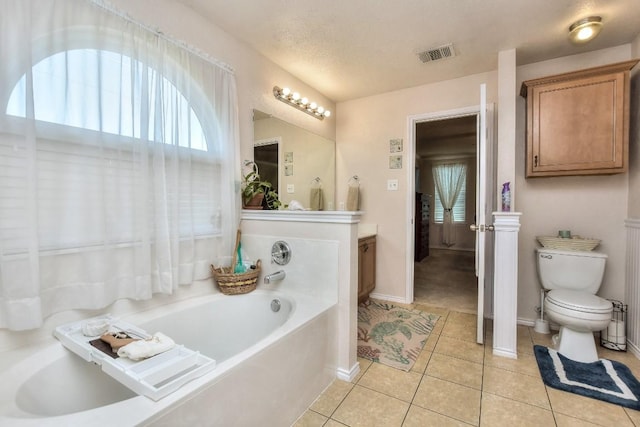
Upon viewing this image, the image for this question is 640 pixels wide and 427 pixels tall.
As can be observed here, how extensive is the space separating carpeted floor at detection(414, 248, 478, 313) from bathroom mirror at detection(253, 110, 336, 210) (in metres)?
1.61

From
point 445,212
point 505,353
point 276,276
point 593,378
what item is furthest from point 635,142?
point 445,212

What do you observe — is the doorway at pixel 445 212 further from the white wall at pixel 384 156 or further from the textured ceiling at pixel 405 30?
the textured ceiling at pixel 405 30

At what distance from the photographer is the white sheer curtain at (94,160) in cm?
115

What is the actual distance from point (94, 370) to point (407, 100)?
3.33 m

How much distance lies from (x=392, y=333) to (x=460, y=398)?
0.83m

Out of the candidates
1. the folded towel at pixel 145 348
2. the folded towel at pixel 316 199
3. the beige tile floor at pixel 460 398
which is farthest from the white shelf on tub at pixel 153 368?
the folded towel at pixel 316 199

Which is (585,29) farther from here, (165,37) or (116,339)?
(116,339)

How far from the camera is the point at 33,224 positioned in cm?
118

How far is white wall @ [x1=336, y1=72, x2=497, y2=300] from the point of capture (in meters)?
3.07

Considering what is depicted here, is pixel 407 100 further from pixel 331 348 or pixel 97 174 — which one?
pixel 97 174

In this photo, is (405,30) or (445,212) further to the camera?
(445,212)

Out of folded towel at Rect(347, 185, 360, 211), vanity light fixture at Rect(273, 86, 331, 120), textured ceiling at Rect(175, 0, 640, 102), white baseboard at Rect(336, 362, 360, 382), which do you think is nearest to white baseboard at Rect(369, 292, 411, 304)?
folded towel at Rect(347, 185, 360, 211)

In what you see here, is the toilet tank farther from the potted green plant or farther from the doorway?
the potted green plant

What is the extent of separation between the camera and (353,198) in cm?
339
